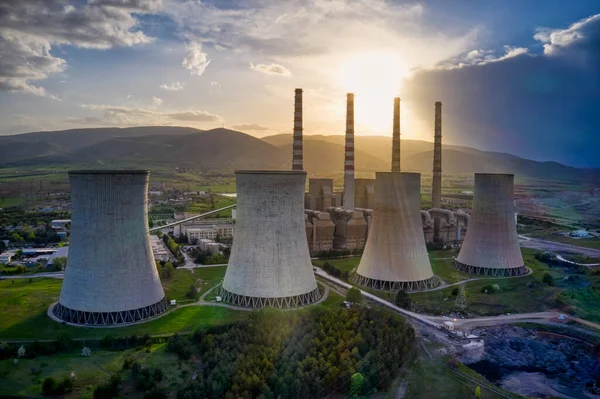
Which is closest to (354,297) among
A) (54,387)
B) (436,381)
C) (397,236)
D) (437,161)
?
(397,236)

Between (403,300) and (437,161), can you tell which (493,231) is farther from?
(437,161)

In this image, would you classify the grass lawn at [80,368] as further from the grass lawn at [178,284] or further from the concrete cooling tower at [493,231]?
the concrete cooling tower at [493,231]

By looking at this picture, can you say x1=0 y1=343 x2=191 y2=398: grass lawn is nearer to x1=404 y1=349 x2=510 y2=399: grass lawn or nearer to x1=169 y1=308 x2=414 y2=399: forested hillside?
x1=169 y1=308 x2=414 y2=399: forested hillside

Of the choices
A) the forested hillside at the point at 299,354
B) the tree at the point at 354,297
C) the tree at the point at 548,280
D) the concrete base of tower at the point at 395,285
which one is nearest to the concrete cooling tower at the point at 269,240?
the forested hillside at the point at 299,354

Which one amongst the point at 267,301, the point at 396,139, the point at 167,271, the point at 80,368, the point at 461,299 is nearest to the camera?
the point at 80,368

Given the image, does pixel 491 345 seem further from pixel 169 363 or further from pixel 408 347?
pixel 169 363

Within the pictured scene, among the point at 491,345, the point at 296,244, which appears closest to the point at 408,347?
the point at 491,345
